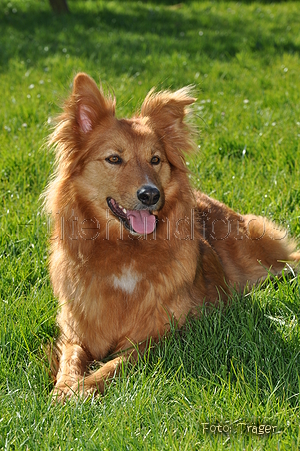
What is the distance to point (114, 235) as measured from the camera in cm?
345

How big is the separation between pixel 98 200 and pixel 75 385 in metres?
1.11

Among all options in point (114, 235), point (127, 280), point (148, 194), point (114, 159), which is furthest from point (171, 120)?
point (127, 280)

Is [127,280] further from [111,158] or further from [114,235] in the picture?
[111,158]

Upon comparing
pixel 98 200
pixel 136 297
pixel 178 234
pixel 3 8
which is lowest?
pixel 136 297

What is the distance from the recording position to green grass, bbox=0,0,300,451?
265cm

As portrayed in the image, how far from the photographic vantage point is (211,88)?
801cm

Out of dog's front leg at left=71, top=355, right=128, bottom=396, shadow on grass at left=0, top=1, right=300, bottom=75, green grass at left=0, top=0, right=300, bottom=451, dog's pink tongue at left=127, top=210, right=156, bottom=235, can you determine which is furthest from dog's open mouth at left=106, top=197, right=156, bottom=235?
shadow on grass at left=0, top=1, right=300, bottom=75

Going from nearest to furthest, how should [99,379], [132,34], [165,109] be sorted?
1. [99,379]
2. [165,109]
3. [132,34]

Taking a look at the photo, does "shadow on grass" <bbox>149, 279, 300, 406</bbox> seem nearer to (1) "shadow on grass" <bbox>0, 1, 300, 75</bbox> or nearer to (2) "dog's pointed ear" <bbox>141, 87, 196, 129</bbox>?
(2) "dog's pointed ear" <bbox>141, 87, 196, 129</bbox>

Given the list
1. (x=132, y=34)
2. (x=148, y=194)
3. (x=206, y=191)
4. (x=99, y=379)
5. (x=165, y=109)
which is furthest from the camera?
(x=132, y=34)

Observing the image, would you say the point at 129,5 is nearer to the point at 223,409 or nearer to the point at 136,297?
the point at 136,297

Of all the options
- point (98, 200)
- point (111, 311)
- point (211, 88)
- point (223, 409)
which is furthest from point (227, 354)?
point (211, 88)

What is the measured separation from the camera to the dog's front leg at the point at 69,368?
307cm

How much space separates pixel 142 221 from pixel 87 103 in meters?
0.84
